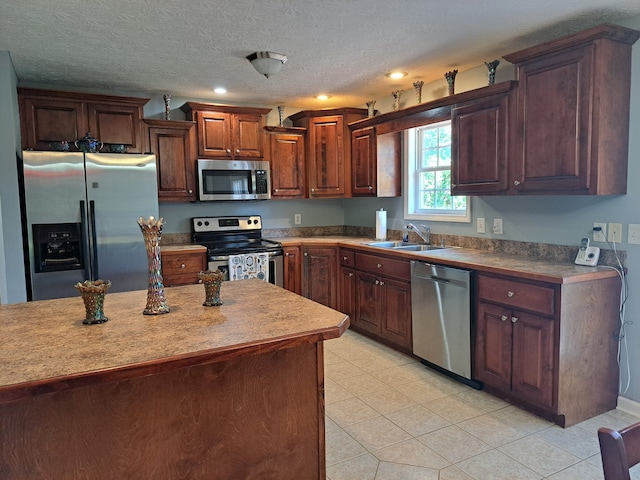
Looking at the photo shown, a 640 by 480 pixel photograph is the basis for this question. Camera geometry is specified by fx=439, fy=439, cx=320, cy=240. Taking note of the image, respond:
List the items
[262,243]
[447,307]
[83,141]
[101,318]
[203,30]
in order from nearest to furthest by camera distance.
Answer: [101,318], [203,30], [447,307], [83,141], [262,243]

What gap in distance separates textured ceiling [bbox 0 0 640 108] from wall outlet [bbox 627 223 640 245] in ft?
4.09

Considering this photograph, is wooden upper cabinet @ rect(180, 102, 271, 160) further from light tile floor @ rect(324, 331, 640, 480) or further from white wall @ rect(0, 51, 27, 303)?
light tile floor @ rect(324, 331, 640, 480)

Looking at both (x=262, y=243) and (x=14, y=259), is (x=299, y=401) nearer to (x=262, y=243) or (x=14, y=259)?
(x=14, y=259)

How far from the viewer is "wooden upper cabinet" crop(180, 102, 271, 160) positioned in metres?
4.45

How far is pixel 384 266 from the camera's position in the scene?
390 cm

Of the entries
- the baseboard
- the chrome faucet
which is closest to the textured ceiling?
the chrome faucet

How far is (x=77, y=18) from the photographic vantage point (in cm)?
253

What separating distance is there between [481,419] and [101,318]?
2215 millimetres

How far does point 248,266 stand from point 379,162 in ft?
5.51

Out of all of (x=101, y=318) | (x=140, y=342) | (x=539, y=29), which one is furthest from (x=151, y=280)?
(x=539, y=29)

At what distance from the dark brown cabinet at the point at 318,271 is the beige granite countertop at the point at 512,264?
78cm

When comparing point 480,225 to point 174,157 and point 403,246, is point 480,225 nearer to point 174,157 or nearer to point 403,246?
point 403,246

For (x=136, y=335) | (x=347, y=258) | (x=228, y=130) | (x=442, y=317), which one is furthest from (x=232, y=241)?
(x=136, y=335)

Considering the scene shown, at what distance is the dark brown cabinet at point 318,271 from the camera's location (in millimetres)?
4602
